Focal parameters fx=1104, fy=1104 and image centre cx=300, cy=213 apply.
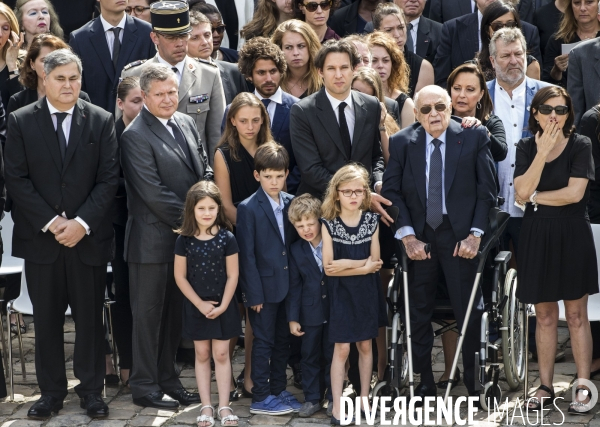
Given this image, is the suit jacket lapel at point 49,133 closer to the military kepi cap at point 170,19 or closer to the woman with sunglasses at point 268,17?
the military kepi cap at point 170,19

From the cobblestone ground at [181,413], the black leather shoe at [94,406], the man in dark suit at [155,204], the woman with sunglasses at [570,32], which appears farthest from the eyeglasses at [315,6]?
the black leather shoe at [94,406]

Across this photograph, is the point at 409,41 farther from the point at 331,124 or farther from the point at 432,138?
the point at 432,138

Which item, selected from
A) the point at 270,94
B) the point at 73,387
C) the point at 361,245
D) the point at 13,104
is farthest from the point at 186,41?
the point at 73,387

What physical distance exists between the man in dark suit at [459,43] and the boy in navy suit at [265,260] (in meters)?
2.72

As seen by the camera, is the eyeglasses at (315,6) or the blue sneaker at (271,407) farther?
the eyeglasses at (315,6)

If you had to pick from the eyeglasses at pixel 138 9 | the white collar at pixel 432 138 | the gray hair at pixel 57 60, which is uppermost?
the eyeglasses at pixel 138 9

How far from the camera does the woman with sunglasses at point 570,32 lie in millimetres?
9195

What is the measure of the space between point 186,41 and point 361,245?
211 cm

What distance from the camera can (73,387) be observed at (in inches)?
311

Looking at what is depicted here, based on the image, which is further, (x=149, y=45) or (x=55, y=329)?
(x=149, y=45)

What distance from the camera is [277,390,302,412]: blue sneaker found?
23.8 feet

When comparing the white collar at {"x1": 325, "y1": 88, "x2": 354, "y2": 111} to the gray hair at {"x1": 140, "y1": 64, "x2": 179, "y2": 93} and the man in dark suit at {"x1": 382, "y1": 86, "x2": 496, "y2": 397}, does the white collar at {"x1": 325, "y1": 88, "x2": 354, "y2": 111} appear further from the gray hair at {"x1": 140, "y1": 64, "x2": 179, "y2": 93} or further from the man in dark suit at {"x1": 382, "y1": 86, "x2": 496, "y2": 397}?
the gray hair at {"x1": 140, "y1": 64, "x2": 179, "y2": 93}

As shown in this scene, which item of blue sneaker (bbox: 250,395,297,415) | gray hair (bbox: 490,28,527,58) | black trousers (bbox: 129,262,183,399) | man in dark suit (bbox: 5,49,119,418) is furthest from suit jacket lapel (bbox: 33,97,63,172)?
gray hair (bbox: 490,28,527,58)

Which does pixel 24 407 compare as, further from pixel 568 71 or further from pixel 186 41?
pixel 568 71
